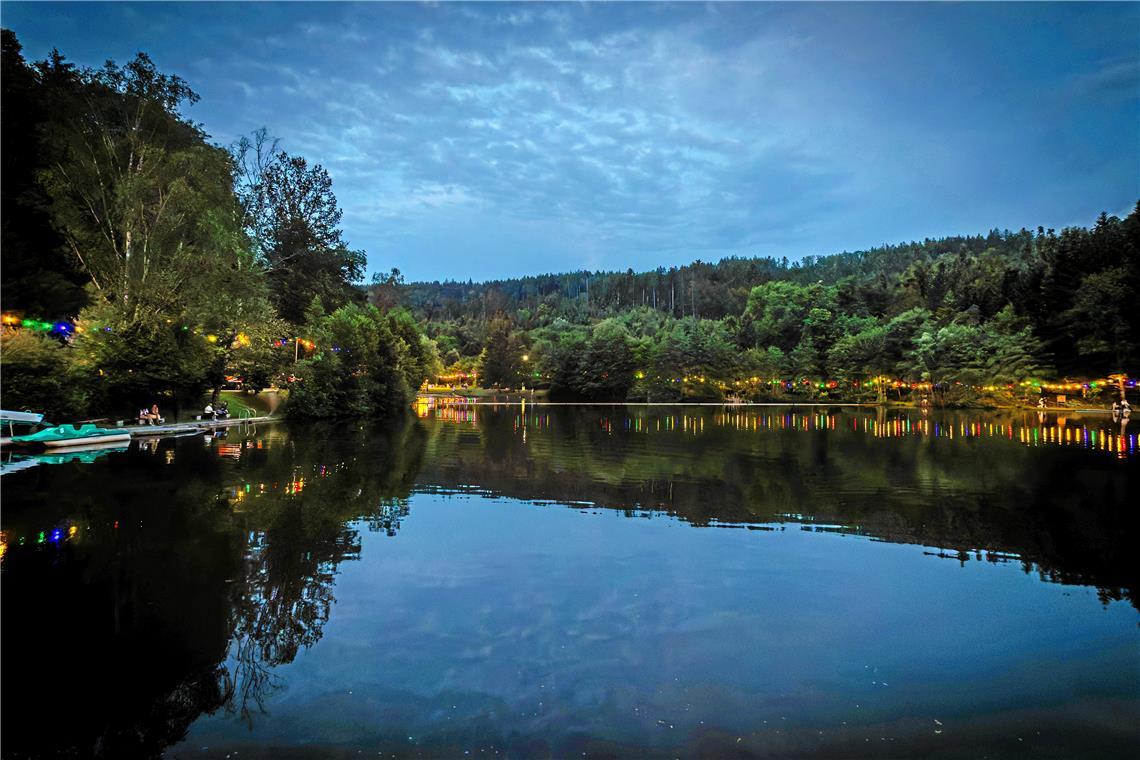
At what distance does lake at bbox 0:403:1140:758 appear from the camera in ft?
14.0

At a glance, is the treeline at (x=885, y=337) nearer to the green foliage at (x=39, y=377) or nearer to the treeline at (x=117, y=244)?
the treeline at (x=117, y=244)

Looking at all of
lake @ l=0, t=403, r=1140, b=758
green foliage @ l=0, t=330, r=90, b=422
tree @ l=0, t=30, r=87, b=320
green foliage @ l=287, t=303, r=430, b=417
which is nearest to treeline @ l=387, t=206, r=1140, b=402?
green foliage @ l=287, t=303, r=430, b=417

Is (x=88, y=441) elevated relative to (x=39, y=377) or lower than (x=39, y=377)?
lower

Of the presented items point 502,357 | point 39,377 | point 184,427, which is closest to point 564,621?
point 39,377

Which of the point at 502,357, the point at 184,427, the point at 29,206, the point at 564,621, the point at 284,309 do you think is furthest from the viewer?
the point at 502,357

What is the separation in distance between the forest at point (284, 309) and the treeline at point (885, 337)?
24cm

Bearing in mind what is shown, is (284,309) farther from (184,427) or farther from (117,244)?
(184,427)

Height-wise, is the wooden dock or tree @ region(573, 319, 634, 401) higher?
tree @ region(573, 319, 634, 401)

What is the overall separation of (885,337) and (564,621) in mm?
64124

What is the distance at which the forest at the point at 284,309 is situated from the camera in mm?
25750

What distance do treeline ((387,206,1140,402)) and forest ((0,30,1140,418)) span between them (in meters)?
0.24

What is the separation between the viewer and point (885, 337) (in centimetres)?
6266

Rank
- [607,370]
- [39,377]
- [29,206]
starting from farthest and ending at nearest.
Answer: [607,370], [29,206], [39,377]

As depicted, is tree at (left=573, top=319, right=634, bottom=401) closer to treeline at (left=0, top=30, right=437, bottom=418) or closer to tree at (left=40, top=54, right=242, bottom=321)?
treeline at (left=0, top=30, right=437, bottom=418)
